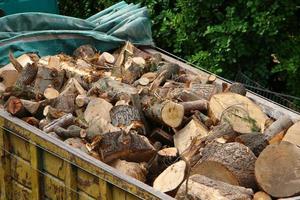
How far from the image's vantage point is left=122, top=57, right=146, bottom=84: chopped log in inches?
270

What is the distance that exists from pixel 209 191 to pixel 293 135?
1.10m

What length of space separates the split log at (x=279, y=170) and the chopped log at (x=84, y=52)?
2701 millimetres

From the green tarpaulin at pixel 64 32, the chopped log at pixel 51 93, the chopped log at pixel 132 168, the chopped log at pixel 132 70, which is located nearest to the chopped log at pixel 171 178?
the chopped log at pixel 132 168

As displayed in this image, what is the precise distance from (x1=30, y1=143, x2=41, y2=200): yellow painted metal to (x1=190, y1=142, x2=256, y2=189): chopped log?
3.61 feet

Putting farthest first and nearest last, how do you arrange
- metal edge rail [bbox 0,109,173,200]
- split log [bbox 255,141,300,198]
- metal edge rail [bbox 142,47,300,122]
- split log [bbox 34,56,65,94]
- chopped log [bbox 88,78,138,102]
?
split log [bbox 34,56,65,94] → chopped log [bbox 88,78,138,102] → metal edge rail [bbox 142,47,300,122] → split log [bbox 255,141,300,198] → metal edge rail [bbox 0,109,173,200]

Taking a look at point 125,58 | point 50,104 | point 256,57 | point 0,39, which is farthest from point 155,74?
point 256,57

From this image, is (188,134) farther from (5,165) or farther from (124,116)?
(5,165)

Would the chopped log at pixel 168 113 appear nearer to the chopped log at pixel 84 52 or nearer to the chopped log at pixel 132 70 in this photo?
the chopped log at pixel 132 70

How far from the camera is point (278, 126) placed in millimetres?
5824

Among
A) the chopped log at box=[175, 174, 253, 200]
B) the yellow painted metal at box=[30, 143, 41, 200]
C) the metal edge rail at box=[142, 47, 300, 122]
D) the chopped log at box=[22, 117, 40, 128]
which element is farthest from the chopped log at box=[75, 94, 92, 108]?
the chopped log at box=[175, 174, 253, 200]

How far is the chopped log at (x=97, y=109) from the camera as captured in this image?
6.04 metres

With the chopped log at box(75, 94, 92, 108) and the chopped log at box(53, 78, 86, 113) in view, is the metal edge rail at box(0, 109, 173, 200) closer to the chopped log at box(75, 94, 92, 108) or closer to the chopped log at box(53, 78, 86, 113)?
the chopped log at box(53, 78, 86, 113)

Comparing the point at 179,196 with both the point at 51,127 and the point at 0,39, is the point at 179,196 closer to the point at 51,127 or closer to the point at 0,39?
the point at 51,127

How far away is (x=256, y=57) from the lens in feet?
30.6
